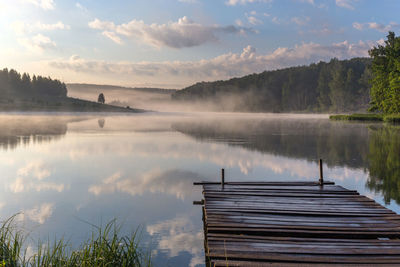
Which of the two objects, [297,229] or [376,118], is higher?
[376,118]

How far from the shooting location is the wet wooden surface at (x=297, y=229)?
23.5 ft

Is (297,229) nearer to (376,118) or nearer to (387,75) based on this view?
(387,75)

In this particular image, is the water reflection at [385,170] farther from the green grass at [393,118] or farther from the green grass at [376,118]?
the green grass at [376,118]

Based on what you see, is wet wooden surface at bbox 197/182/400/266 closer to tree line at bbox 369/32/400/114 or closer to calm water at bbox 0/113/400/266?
calm water at bbox 0/113/400/266

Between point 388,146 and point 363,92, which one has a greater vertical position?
point 363,92

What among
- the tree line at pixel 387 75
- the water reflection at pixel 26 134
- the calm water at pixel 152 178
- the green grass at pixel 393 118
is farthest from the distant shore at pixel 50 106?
the calm water at pixel 152 178

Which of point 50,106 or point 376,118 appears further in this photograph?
point 50,106

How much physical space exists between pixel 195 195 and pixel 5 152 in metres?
18.8

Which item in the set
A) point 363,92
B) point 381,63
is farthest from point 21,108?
point 363,92

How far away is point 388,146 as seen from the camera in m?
30.7

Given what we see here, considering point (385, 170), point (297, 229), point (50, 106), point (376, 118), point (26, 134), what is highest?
point (50, 106)

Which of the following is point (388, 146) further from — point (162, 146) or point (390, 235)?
point (390, 235)

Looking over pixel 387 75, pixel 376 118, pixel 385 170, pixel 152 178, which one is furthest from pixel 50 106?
pixel 385 170

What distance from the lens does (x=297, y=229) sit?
8.90 metres
